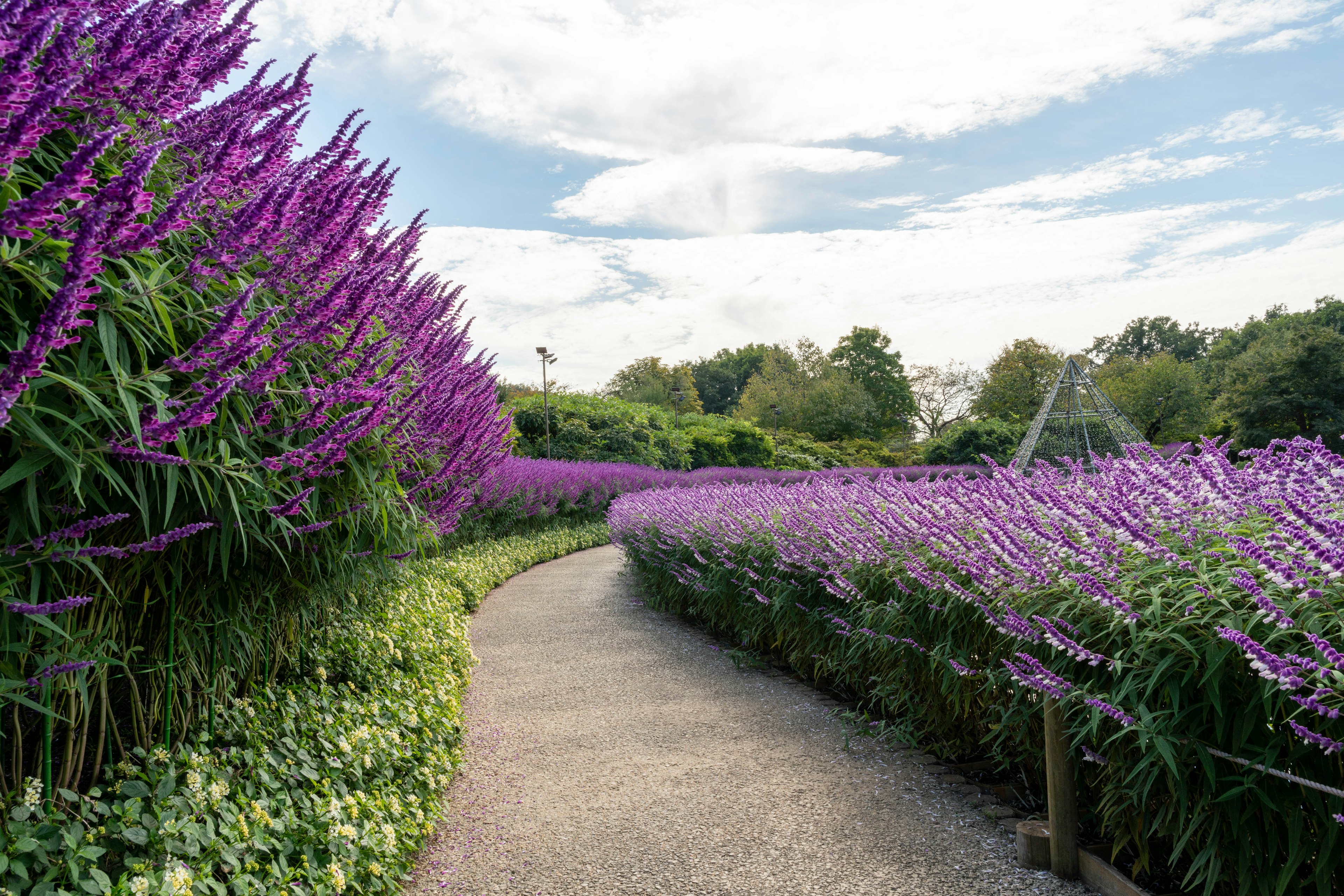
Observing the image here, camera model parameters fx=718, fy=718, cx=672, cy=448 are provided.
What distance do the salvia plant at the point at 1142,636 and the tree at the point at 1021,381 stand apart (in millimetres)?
37190

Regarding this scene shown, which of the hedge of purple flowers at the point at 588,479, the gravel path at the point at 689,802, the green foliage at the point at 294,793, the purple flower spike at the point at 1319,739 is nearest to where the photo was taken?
the purple flower spike at the point at 1319,739

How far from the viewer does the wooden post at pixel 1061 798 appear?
2719mm

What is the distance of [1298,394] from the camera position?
77.9ft

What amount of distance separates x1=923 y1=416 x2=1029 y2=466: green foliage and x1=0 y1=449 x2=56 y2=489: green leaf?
3027 centimetres

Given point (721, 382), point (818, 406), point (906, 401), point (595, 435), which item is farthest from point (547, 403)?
point (721, 382)

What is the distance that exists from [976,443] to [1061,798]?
29.3m

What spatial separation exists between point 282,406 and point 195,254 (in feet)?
1.70

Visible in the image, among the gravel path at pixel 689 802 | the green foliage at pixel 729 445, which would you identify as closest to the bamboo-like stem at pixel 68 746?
the gravel path at pixel 689 802

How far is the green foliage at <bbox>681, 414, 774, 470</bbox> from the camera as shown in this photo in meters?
28.2

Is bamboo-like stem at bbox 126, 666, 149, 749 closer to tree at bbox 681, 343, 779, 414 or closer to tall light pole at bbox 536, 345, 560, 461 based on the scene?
tall light pole at bbox 536, 345, 560, 461

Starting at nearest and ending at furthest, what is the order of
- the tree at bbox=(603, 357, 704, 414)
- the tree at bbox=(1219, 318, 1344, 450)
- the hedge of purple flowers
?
the hedge of purple flowers < the tree at bbox=(1219, 318, 1344, 450) < the tree at bbox=(603, 357, 704, 414)

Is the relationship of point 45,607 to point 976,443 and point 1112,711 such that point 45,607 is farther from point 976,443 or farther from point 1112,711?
point 976,443

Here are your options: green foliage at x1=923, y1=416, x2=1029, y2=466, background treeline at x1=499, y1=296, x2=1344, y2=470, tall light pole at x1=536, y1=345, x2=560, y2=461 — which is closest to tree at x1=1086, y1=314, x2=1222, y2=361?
background treeline at x1=499, y1=296, x2=1344, y2=470

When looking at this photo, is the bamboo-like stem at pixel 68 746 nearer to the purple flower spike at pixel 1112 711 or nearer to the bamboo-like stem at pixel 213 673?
the bamboo-like stem at pixel 213 673
